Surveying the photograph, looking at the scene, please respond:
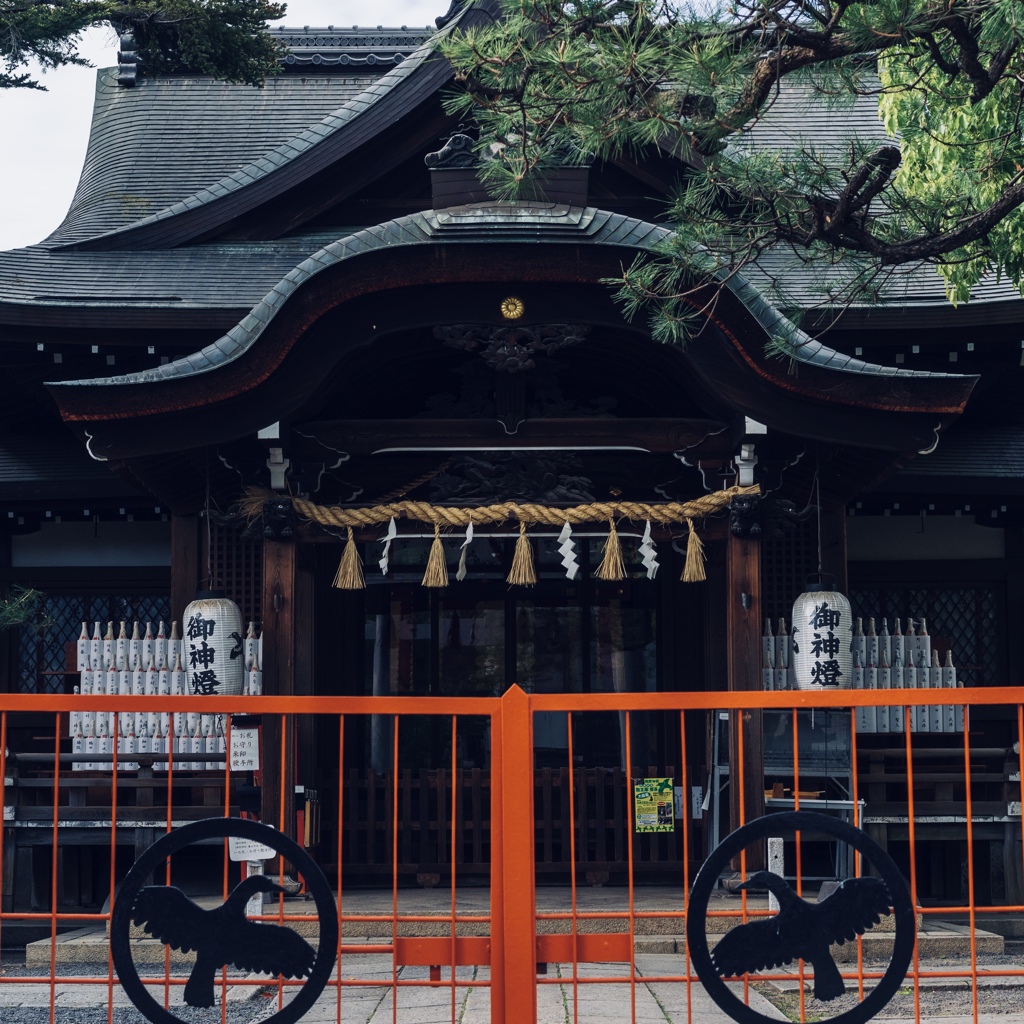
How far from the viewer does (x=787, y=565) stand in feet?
31.0

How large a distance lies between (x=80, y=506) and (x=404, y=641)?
2.77 metres

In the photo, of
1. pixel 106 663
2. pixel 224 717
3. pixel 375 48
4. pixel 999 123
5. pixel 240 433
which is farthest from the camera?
pixel 375 48

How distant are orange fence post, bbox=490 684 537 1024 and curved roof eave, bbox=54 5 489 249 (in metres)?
6.97

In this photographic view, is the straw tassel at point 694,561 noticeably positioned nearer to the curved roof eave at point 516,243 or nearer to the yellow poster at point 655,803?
the curved roof eave at point 516,243

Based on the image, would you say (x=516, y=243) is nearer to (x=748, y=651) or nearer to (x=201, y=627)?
(x=748, y=651)

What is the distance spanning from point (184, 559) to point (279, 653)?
5.35 ft

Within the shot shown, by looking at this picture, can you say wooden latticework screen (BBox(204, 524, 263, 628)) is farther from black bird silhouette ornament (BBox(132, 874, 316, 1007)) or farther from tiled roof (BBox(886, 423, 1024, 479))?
black bird silhouette ornament (BBox(132, 874, 316, 1007))

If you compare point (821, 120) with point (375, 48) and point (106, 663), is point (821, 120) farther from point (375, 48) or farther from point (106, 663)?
point (106, 663)

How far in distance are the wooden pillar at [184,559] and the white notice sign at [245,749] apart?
60.0 inches

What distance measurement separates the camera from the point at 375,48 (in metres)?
15.3

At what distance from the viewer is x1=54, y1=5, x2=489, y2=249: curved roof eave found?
10195mm

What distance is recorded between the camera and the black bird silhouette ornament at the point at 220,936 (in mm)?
4340

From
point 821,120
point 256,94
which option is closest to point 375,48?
point 256,94

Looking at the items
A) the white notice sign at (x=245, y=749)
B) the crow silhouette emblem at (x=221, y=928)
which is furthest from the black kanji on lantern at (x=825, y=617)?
the crow silhouette emblem at (x=221, y=928)
